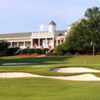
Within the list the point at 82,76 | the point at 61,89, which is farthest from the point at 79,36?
the point at 61,89

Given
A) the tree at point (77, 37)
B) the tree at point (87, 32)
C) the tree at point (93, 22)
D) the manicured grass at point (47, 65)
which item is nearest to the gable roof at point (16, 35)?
the tree at point (77, 37)

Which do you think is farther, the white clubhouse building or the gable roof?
the gable roof

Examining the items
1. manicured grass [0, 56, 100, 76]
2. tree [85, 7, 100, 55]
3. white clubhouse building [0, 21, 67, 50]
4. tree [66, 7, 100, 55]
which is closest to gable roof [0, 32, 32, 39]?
white clubhouse building [0, 21, 67, 50]

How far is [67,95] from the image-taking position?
8031 mm

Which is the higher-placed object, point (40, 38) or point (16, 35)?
point (16, 35)

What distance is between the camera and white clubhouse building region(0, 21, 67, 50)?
63.0m

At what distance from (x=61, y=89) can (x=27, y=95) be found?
1855 millimetres

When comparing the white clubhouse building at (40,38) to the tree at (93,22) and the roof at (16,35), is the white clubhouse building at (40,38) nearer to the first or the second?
the roof at (16,35)

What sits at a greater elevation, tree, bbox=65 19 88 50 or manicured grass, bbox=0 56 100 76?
tree, bbox=65 19 88 50

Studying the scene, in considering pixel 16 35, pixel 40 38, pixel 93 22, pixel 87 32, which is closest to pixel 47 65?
pixel 87 32

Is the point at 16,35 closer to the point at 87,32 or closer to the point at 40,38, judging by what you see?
the point at 40,38

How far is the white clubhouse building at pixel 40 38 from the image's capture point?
63.0 meters

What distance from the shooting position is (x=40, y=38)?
66.8 metres

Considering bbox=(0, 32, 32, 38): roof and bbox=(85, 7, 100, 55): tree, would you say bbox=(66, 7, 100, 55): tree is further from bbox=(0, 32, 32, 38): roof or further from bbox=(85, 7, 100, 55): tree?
bbox=(0, 32, 32, 38): roof
